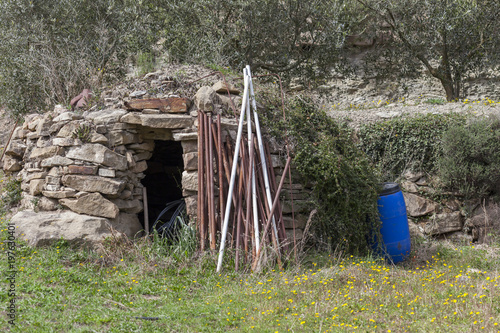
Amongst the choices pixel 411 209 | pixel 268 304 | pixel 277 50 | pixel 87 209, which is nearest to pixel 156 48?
pixel 277 50

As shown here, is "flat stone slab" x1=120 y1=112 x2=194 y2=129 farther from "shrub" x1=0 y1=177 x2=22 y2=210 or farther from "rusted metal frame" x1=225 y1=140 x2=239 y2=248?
"shrub" x1=0 y1=177 x2=22 y2=210

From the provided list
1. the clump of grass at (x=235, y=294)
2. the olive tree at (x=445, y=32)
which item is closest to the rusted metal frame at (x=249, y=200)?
the clump of grass at (x=235, y=294)

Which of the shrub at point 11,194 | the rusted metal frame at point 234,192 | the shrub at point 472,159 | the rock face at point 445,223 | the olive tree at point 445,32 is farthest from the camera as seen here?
the olive tree at point 445,32

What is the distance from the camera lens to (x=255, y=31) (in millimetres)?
9180

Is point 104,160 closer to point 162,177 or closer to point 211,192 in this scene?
point 211,192

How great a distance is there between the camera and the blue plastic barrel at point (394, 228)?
5.55 metres

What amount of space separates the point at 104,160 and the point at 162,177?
8.31 ft

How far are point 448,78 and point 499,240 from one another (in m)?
5.54

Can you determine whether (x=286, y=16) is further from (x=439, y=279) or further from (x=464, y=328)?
(x=464, y=328)

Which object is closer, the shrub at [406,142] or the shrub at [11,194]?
the shrub at [11,194]

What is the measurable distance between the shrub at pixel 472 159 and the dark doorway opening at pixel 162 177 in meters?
4.49

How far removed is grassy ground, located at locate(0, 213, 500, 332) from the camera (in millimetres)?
3322

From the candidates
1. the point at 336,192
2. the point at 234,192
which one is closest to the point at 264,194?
the point at 234,192

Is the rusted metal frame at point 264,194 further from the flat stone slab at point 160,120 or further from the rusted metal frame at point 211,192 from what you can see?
the flat stone slab at point 160,120
